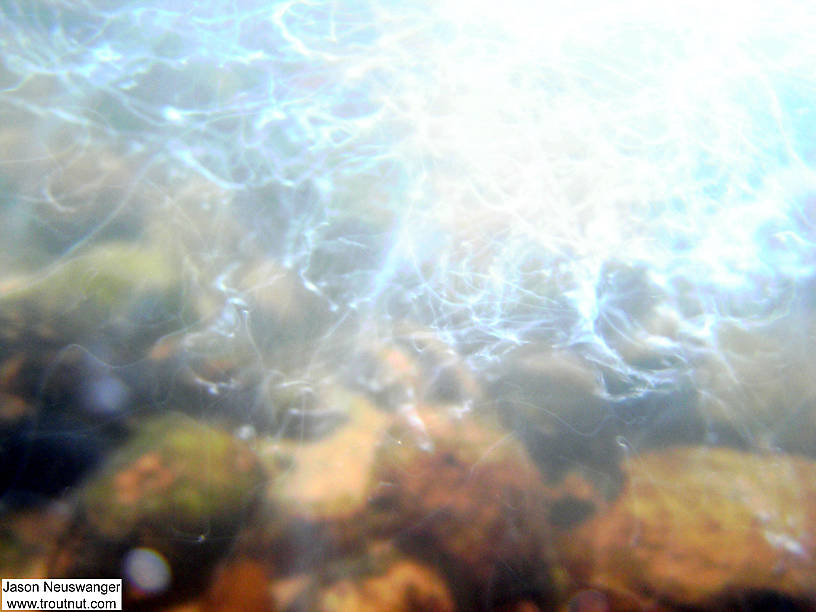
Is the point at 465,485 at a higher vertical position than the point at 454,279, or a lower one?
lower

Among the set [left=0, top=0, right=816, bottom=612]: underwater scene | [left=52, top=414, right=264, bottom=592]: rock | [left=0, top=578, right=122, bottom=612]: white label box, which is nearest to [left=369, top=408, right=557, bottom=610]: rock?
[left=0, top=0, right=816, bottom=612]: underwater scene

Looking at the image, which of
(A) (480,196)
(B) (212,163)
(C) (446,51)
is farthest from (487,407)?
(C) (446,51)

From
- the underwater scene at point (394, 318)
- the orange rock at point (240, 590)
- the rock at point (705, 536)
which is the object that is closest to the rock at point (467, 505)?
the underwater scene at point (394, 318)

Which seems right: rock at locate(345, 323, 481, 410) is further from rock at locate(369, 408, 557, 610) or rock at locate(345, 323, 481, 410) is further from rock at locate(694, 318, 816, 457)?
rock at locate(694, 318, 816, 457)

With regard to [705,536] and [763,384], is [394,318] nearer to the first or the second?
[705,536]

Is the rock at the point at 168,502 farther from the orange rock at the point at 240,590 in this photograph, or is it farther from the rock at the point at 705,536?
the rock at the point at 705,536

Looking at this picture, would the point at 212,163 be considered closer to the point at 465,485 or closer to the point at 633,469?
the point at 465,485
